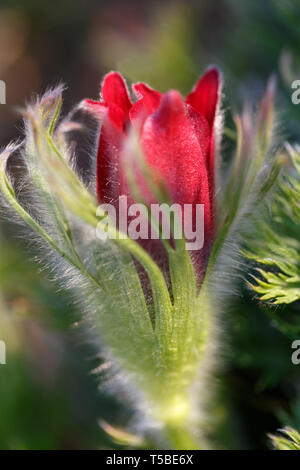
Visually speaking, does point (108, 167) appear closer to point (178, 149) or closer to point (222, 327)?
point (178, 149)

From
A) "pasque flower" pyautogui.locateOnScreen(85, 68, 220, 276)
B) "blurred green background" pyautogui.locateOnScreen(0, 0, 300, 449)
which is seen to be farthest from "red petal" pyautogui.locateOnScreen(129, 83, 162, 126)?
"blurred green background" pyautogui.locateOnScreen(0, 0, 300, 449)

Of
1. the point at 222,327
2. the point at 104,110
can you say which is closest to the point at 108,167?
the point at 104,110

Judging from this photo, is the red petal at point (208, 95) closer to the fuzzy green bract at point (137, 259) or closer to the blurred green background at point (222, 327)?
the fuzzy green bract at point (137, 259)

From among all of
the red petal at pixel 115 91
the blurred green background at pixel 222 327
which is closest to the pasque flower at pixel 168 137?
the red petal at pixel 115 91

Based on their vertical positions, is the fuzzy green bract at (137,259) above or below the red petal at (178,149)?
below

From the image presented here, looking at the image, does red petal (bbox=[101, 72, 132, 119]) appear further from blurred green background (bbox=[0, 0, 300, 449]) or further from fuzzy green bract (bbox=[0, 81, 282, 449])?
blurred green background (bbox=[0, 0, 300, 449])

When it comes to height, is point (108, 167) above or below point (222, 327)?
above

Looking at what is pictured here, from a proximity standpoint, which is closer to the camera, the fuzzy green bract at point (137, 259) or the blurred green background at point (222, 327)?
the fuzzy green bract at point (137, 259)
